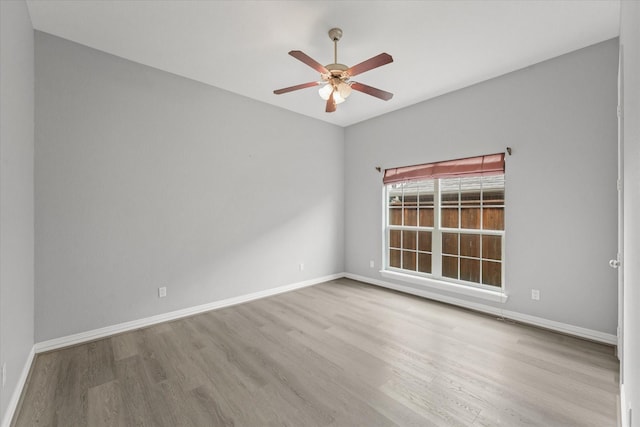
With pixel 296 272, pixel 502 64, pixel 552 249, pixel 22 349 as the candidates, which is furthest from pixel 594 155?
pixel 22 349

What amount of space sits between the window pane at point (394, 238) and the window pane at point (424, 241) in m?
0.38

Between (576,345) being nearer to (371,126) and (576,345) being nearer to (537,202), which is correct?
(537,202)

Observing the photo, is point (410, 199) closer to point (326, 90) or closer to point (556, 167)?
point (556, 167)

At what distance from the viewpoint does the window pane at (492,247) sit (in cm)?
355

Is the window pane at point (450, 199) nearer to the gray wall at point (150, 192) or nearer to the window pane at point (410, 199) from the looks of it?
the window pane at point (410, 199)

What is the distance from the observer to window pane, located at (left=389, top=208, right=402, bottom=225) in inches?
186

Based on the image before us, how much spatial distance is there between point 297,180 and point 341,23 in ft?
8.26

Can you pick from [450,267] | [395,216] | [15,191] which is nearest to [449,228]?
[450,267]

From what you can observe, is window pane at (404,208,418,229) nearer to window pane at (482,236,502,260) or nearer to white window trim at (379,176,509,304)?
white window trim at (379,176,509,304)

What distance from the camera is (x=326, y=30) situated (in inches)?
102

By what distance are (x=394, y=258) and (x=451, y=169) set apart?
68.9 inches

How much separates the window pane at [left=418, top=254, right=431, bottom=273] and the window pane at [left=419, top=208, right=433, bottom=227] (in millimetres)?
483

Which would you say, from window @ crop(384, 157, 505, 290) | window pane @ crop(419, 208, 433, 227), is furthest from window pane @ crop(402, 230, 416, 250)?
window pane @ crop(419, 208, 433, 227)

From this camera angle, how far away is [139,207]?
3123 millimetres
